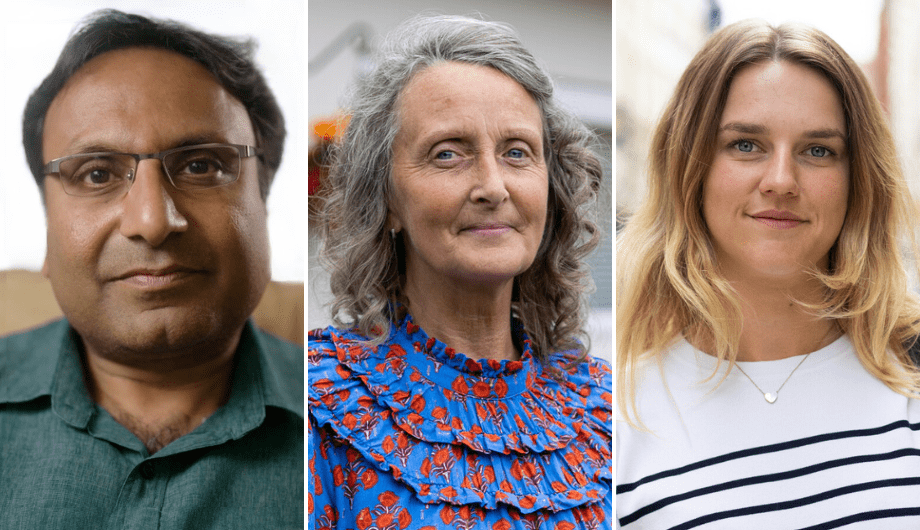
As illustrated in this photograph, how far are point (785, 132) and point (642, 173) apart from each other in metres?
0.35

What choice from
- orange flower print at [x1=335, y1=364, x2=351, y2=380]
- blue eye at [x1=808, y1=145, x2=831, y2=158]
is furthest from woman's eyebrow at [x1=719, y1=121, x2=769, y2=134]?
orange flower print at [x1=335, y1=364, x2=351, y2=380]

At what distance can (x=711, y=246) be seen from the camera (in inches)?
72.6

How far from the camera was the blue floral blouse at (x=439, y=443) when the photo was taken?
5.52 feet

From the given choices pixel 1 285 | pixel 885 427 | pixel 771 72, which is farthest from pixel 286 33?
pixel 885 427

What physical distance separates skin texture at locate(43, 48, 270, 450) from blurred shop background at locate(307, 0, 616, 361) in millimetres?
182

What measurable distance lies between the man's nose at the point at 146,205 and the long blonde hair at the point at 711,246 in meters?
1.12

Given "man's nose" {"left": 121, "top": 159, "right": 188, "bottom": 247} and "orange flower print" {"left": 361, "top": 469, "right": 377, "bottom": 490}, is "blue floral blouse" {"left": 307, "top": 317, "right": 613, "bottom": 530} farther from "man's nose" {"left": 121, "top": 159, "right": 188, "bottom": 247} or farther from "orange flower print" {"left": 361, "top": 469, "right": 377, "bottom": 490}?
"man's nose" {"left": 121, "top": 159, "right": 188, "bottom": 247}

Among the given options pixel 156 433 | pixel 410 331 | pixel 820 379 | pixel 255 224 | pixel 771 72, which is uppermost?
pixel 771 72

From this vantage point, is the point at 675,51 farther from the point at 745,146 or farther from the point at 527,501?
the point at 527,501

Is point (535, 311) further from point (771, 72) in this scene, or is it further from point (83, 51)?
point (83, 51)

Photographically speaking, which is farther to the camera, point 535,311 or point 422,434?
point 535,311

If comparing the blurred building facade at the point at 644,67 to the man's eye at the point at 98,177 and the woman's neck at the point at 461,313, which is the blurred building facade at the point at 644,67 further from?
the man's eye at the point at 98,177

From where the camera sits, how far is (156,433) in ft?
5.71

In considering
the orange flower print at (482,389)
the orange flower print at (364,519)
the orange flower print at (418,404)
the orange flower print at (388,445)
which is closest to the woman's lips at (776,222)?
the orange flower print at (482,389)
